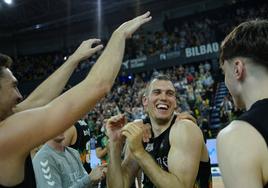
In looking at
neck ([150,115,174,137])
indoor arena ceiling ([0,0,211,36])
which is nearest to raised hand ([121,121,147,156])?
neck ([150,115,174,137])

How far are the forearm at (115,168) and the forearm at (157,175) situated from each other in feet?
1.18

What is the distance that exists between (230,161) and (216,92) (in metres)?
13.8

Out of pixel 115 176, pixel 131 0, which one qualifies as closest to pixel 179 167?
pixel 115 176

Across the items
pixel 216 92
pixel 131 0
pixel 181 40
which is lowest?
pixel 216 92

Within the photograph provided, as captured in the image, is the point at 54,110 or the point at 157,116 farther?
the point at 157,116

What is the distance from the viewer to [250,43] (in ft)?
5.22

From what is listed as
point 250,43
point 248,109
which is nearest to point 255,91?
point 248,109

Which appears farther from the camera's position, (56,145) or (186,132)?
(56,145)

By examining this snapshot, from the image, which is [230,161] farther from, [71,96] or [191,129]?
[191,129]

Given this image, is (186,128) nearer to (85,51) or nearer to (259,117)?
(85,51)

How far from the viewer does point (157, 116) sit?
3.17 m

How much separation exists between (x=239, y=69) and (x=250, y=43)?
12 cm

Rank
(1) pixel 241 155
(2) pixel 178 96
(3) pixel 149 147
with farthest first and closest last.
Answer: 1. (2) pixel 178 96
2. (3) pixel 149 147
3. (1) pixel 241 155

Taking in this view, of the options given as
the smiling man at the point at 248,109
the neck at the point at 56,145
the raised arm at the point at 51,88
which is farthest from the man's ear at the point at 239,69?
the neck at the point at 56,145
